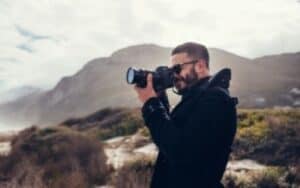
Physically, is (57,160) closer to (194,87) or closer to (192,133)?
(194,87)

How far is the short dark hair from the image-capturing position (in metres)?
3.56

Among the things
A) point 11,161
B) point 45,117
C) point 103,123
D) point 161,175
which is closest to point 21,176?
point 11,161

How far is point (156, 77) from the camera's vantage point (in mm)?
3479

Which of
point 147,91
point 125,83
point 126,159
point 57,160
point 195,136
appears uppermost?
point 147,91

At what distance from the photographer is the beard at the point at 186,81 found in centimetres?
354

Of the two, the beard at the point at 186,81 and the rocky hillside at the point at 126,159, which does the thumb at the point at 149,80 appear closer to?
the beard at the point at 186,81

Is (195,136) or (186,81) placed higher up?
(186,81)

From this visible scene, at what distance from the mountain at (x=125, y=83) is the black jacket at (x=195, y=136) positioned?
82.2m

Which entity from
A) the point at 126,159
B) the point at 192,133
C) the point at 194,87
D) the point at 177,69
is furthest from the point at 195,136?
the point at 126,159

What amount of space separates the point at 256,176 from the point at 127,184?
8.14ft

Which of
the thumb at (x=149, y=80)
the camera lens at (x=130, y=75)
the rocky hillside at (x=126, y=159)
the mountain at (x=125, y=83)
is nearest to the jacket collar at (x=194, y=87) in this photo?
the thumb at (x=149, y=80)

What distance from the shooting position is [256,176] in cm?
1115

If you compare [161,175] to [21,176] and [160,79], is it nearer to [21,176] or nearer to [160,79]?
[160,79]

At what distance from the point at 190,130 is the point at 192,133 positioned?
21mm
